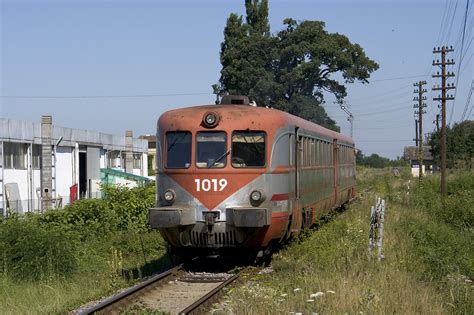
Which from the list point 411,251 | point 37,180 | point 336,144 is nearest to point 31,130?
point 37,180

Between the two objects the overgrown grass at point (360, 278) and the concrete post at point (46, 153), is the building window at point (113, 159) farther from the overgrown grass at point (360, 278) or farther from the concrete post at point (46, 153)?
the overgrown grass at point (360, 278)

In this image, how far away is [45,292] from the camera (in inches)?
414

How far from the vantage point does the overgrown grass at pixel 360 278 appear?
738 centimetres

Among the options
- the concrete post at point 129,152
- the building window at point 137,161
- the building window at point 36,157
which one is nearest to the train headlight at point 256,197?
the building window at point 36,157

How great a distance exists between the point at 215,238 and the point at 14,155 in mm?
19498

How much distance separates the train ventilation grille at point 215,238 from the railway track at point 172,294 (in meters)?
0.56

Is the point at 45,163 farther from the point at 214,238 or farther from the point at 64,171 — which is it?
the point at 214,238

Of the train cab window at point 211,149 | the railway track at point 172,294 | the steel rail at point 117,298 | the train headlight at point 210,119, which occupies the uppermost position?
the train headlight at point 210,119

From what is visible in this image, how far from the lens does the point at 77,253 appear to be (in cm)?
1333

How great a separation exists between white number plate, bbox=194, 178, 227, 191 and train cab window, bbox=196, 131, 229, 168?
0.27m

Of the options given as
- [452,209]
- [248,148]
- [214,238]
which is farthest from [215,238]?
[452,209]

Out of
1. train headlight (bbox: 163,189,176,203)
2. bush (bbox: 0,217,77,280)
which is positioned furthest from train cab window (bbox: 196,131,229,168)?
bush (bbox: 0,217,77,280)

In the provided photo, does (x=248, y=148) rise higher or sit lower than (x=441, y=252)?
higher

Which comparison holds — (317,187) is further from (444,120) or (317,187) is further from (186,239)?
(444,120)
